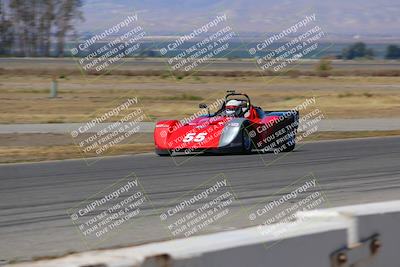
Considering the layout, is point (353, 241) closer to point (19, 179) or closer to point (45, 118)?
point (19, 179)

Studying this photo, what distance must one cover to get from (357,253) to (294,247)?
540mm

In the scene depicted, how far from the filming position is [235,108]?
17469mm

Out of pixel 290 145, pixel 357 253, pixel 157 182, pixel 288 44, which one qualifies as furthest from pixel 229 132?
pixel 288 44

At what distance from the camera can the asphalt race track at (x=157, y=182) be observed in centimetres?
903

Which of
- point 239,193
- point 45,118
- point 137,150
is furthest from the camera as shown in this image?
point 45,118

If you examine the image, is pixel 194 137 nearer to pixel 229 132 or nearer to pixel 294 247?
pixel 229 132

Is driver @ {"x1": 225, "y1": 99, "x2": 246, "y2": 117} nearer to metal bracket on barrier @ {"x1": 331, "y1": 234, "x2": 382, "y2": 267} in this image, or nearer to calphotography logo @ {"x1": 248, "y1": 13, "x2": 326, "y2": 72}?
calphotography logo @ {"x1": 248, "y1": 13, "x2": 326, "y2": 72}

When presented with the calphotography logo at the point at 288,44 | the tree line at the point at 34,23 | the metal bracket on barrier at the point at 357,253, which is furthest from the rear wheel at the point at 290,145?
the tree line at the point at 34,23

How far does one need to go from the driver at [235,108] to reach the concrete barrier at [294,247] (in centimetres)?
1146

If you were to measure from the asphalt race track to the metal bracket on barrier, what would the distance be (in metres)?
3.31

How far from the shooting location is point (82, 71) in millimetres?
59344

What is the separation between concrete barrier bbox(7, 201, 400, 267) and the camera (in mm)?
4484

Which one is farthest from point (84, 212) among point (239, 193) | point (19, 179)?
point (19, 179)

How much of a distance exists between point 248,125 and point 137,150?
2.76m
